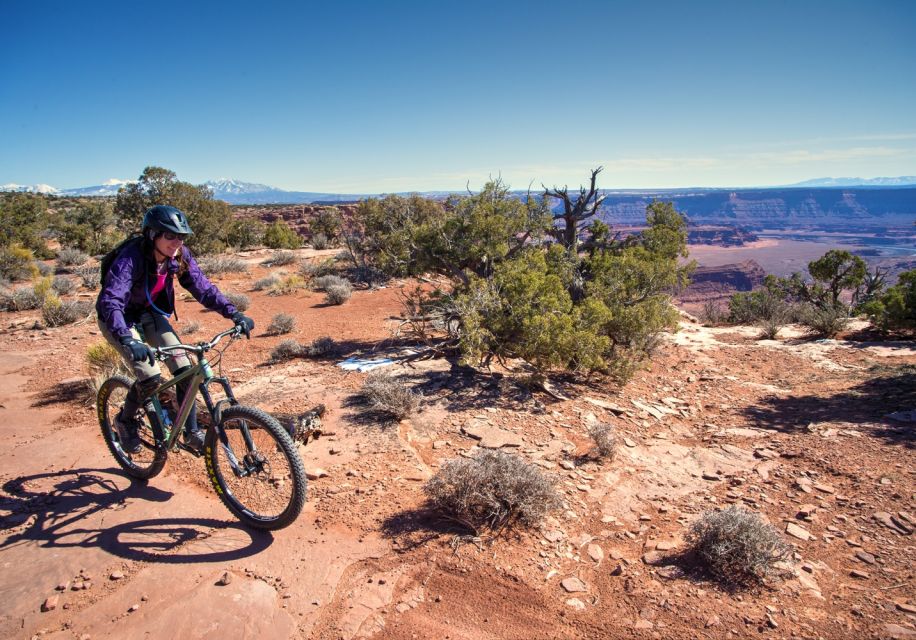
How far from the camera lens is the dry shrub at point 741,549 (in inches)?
115

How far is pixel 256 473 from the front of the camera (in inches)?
128

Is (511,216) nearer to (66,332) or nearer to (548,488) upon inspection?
(548,488)

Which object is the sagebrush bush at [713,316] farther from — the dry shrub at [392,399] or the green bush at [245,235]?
the green bush at [245,235]

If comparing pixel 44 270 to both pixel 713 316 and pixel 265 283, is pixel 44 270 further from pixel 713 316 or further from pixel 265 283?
pixel 713 316

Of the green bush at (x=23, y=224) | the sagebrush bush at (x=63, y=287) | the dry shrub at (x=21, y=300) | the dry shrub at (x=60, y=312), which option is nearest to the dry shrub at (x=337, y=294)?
the dry shrub at (x=60, y=312)

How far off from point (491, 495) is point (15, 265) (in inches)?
792

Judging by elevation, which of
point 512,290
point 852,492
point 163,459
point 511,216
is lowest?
point 852,492

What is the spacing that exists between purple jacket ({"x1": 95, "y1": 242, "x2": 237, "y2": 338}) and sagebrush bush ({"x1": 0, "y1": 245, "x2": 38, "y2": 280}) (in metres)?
16.8

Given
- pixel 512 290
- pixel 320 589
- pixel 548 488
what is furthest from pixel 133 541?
pixel 512 290

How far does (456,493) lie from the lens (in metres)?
3.52

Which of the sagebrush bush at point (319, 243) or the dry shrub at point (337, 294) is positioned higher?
the sagebrush bush at point (319, 243)

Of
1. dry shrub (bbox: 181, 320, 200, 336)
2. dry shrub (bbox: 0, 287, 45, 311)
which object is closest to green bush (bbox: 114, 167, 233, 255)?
dry shrub (bbox: 0, 287, 45, 311)

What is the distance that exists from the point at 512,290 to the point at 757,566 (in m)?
4.49

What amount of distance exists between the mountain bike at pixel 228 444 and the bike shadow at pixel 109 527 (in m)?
0.17
